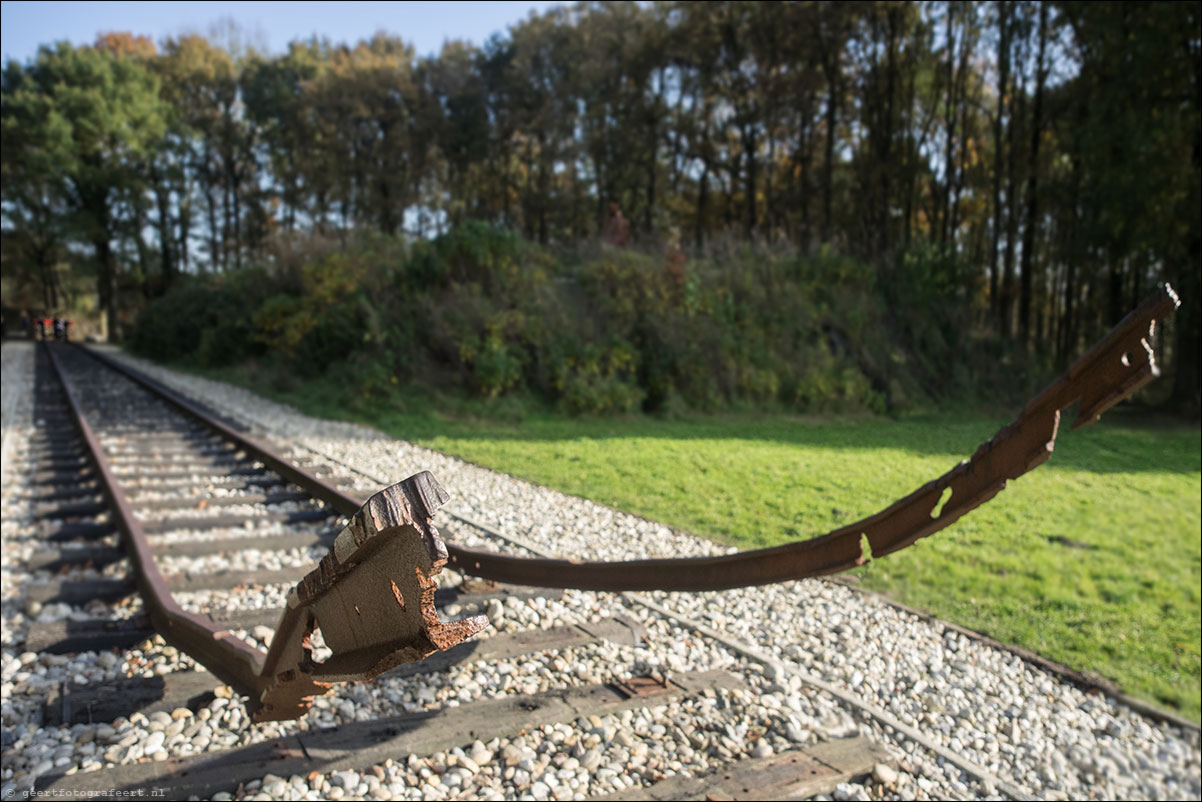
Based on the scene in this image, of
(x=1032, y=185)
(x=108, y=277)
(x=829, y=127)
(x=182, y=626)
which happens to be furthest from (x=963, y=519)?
(x=108, y=277)

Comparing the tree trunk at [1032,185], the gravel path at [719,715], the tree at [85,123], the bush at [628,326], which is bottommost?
the gravel path at [719,715]

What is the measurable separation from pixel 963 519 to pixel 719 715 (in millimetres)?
4629

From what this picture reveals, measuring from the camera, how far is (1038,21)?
64.1 ft

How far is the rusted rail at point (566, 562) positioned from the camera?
1.25 m

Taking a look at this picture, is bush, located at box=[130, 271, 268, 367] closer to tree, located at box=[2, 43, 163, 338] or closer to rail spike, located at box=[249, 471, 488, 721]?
tree, located at box=[2, 43, 163, 338]

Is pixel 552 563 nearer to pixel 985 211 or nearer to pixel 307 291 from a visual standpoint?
pixel 307 291

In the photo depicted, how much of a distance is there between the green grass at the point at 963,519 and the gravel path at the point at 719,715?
2.08 ft

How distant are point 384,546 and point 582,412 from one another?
1078 cm

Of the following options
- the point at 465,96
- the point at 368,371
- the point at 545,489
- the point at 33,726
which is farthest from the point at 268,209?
the point at 33,726

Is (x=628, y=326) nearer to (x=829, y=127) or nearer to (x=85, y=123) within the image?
(x=829, y=127)

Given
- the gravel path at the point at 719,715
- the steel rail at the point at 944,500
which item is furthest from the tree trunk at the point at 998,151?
the steel rail at the point at 944,500

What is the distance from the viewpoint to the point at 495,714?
277 centimetres

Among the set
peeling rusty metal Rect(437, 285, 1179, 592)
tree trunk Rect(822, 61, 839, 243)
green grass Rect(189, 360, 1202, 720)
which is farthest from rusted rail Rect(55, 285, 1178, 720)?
tree trunk Rect(822, 61, 839, 243)

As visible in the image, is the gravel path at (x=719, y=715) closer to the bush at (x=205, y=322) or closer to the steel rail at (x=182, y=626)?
the steel rail at (x=182, y=626)
